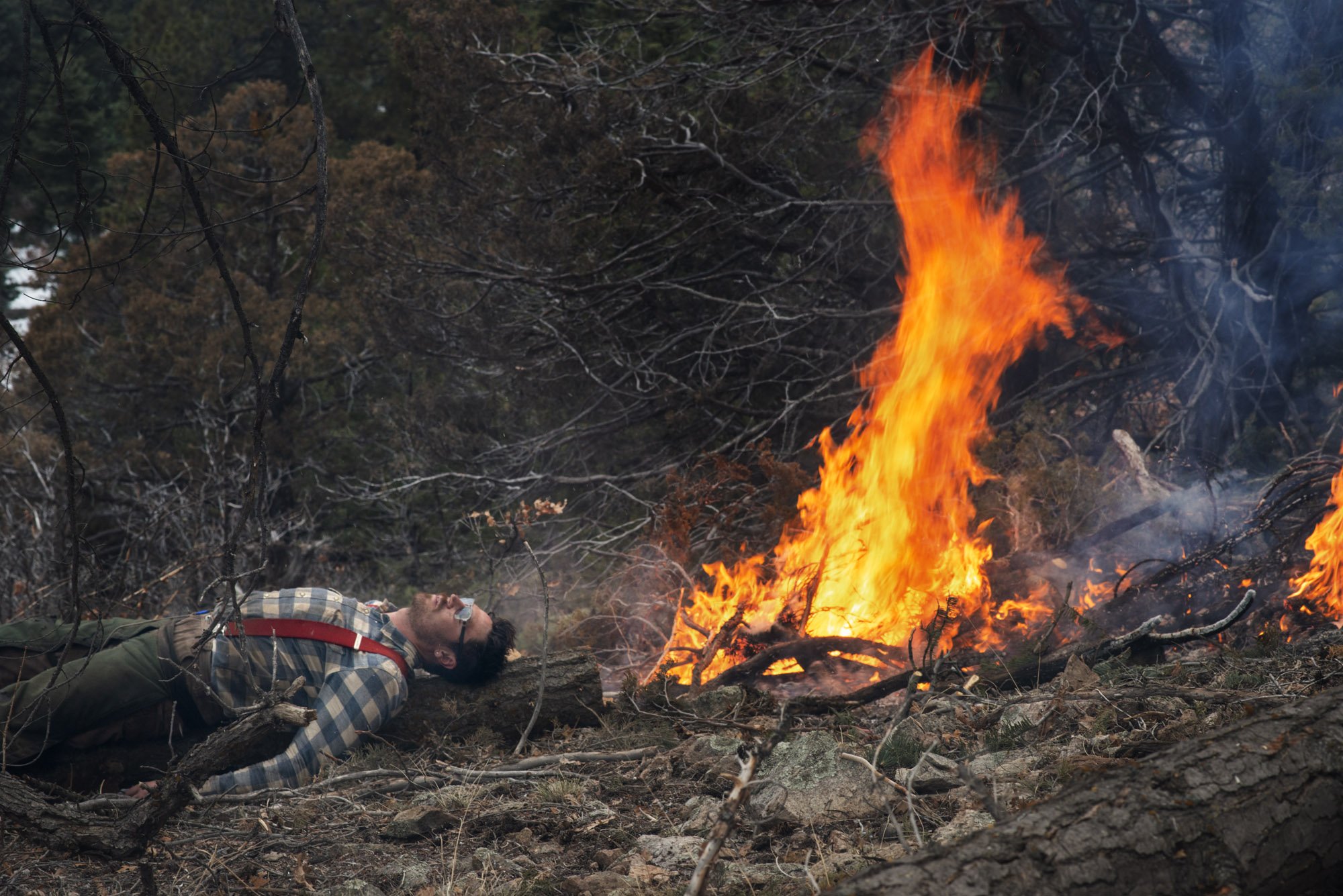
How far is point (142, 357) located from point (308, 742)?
9.20m

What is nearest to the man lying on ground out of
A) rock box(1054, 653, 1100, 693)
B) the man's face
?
the man's face

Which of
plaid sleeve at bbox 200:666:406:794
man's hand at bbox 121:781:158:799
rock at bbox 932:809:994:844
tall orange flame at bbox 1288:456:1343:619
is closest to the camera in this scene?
rock at bbox 932:809:994:844

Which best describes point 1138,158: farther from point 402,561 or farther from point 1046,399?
point 402,561

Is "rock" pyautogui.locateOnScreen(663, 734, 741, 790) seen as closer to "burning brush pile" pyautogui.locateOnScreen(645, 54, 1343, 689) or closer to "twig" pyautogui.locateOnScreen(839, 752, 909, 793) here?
"twig" pyautogui.locateOnScreen(839, 752, 909, 793)

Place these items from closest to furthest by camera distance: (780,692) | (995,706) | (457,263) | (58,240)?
(58,240) → (995,706) → (780,692) → (457,263)

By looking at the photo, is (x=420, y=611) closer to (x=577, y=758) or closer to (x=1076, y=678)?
(x=577, y=758)

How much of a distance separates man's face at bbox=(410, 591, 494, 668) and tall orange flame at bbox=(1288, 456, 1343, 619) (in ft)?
13.4

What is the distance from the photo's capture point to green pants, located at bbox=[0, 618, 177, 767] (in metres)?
4.14

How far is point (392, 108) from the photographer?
1534 cm

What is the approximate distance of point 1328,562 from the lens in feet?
17.5

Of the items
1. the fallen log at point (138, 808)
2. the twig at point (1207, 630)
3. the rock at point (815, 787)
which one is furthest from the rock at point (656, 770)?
the twig at point (1207, 630)

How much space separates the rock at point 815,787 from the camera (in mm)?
3402

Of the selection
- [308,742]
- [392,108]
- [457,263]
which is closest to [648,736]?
[308,742]

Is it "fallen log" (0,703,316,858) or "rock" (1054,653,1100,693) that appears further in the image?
"rock" (1054,653,1100,693)
